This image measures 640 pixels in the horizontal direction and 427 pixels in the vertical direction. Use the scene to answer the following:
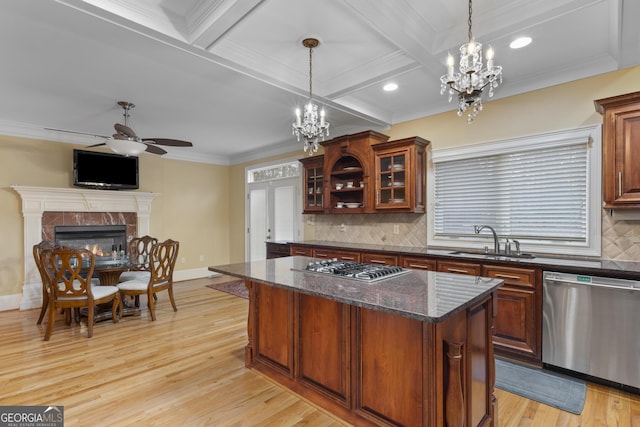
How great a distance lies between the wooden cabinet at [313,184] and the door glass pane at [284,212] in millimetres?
783

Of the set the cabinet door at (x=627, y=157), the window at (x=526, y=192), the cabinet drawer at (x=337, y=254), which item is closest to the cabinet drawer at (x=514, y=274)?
the window at (x=526, y=192)

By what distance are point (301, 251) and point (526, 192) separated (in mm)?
3013

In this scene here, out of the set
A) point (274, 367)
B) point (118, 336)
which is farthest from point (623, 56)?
point (118, 336)

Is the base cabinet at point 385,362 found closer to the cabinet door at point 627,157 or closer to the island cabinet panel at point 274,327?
the island cabinet panel at point 274,327

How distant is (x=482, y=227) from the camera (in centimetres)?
342

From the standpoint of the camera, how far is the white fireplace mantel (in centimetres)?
477

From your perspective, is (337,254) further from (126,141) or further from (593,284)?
(126,141)

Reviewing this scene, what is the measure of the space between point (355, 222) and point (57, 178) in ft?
16.1

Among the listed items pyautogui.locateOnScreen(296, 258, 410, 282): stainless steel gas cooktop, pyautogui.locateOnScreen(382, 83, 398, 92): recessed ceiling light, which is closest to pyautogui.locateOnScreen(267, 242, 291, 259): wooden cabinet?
pyautogui.locateOnScreen(296, 258, 410, 282): stainless steel gas cooktop

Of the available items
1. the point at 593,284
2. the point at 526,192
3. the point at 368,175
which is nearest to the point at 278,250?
the point at 368,175

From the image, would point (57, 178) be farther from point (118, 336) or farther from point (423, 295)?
point (423, 295)

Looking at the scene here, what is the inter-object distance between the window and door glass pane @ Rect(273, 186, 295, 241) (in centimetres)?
281

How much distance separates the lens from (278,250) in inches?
208

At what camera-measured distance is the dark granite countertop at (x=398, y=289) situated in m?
1.46
